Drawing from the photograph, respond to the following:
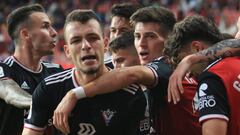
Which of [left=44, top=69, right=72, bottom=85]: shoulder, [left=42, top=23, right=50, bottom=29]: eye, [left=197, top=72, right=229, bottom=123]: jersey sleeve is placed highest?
[left=42, top=23, right=50, bottom=29]: eye

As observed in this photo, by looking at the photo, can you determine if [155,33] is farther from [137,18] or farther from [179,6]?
[179,6]

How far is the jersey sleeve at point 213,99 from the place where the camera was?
3.42 meters

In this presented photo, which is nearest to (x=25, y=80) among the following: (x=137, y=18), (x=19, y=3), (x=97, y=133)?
(x=137, y=18)

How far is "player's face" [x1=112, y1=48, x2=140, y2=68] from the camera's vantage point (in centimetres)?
516

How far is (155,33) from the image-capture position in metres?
4.80

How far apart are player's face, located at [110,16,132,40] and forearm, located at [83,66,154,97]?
6.73 feet

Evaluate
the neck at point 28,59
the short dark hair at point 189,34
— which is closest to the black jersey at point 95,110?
the short dark hair at point 189,34

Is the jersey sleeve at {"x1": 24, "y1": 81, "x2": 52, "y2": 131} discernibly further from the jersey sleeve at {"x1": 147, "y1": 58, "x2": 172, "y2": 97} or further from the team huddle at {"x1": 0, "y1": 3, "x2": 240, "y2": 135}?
the jersey sleeve at {"x1": 147, "y1": 58, "x2": 172, "y2": 97}

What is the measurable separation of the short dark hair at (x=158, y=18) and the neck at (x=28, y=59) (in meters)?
1.09

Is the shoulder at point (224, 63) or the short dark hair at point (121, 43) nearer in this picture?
the shoulder at point (224, 63)

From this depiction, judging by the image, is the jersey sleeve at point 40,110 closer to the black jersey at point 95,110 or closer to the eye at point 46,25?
the black jersey at point 95,110

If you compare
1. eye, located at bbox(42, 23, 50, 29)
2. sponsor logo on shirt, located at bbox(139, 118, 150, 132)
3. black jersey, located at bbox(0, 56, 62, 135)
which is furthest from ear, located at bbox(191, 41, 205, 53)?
eye, located at bbox(42, 23, 50, 29)

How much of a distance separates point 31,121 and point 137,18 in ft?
4.55

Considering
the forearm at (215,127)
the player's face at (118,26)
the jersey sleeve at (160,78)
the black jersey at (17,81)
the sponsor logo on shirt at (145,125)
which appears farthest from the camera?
the player's face at (118,26)
